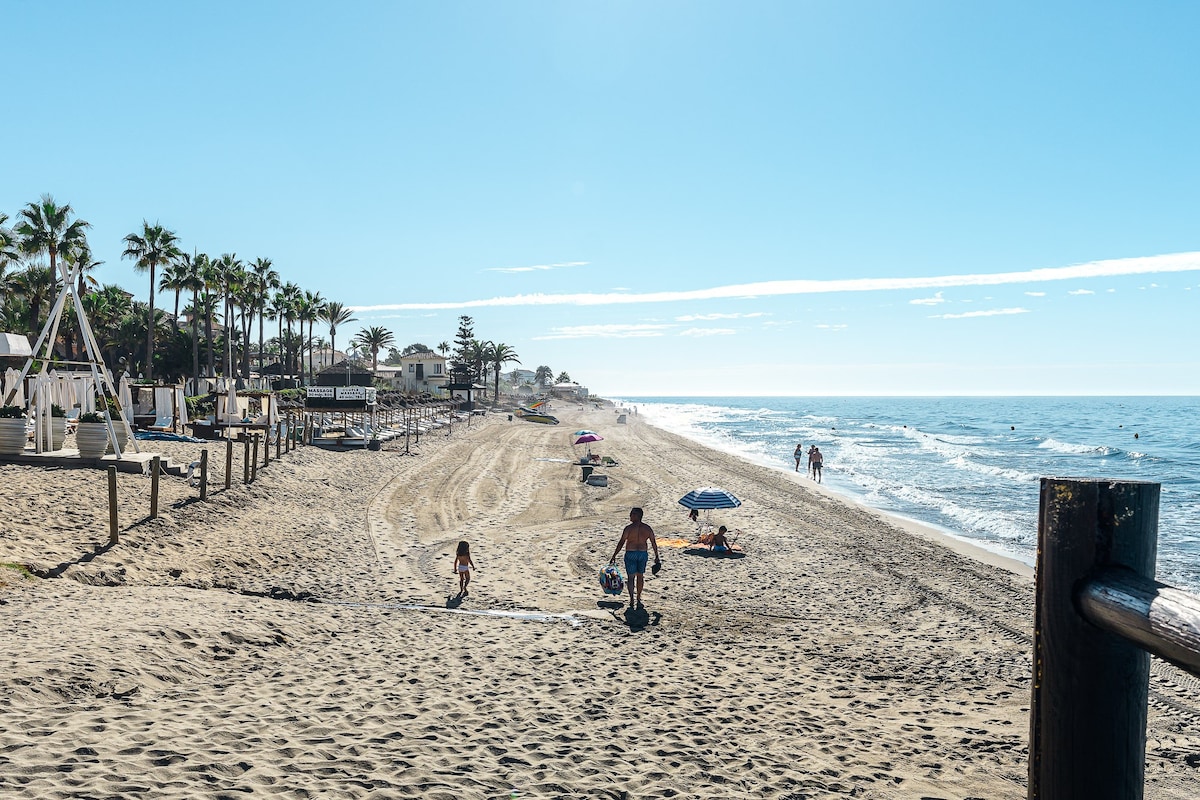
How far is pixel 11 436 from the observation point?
57.1 ft

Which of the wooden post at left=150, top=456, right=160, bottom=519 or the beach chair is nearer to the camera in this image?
the wooden post at left=150, top=456, right=160, bottom=519

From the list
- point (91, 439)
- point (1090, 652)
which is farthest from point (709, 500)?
point (91, 439)

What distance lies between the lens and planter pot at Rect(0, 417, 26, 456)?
682 inches

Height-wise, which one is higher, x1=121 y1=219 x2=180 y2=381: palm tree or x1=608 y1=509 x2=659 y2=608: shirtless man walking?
x1=121 y1=219 x2=180 y2=381: palm tree

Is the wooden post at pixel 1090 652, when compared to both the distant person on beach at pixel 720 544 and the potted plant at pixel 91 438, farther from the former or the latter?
the potted plant at pixel 91 438

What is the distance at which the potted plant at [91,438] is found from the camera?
694 inches

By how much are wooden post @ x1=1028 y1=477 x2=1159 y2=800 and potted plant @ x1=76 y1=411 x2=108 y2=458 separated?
2086 cm

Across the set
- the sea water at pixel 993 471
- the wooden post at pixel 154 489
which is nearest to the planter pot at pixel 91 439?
the wooden post at pixel 154 489

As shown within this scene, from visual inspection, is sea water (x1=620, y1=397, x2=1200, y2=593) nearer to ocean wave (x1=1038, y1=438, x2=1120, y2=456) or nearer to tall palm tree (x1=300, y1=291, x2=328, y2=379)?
ocean wave (x1=1038, y1=438, x2=1120, y2=456)

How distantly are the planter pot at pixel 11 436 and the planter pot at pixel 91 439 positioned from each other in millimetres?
1204

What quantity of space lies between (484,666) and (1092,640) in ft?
25.8

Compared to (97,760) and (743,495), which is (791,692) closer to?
(97,760)

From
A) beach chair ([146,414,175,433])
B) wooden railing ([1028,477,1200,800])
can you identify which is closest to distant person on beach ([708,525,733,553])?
wooden railing ([1028,477,1200,800])

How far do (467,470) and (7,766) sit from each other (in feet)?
86.8
